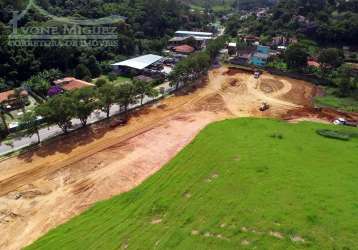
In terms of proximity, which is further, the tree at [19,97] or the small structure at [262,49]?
the small structure at [262,49]

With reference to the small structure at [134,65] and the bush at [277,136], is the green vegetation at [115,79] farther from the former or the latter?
the bush at [277,136]

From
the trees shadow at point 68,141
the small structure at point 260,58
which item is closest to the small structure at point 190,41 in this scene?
the small structure at point 260,58

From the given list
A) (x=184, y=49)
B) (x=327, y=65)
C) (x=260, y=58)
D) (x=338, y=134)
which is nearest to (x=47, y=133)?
(x=338, y=134)

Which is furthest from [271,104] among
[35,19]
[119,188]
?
[35,19]

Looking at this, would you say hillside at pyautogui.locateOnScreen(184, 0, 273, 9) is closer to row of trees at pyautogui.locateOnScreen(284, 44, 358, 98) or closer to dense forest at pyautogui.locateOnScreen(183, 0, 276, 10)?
dense forest at pyautogui.locateOnScreen(183, 0, 276, 10)

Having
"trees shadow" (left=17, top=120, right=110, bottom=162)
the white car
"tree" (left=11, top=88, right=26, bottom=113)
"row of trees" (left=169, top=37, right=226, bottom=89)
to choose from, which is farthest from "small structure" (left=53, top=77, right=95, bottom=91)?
the white car

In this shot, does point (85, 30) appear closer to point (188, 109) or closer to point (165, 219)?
point (188, 109)

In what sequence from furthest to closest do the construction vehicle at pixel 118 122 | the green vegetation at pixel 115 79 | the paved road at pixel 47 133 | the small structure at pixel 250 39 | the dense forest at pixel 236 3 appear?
the dense forest at pixel 236 3 < the small structure at pixel 250 39 < the green vegetation at pixel 115 79 < the construction vehicle at pixel 118 122 < the paved road at pixel 47 133
